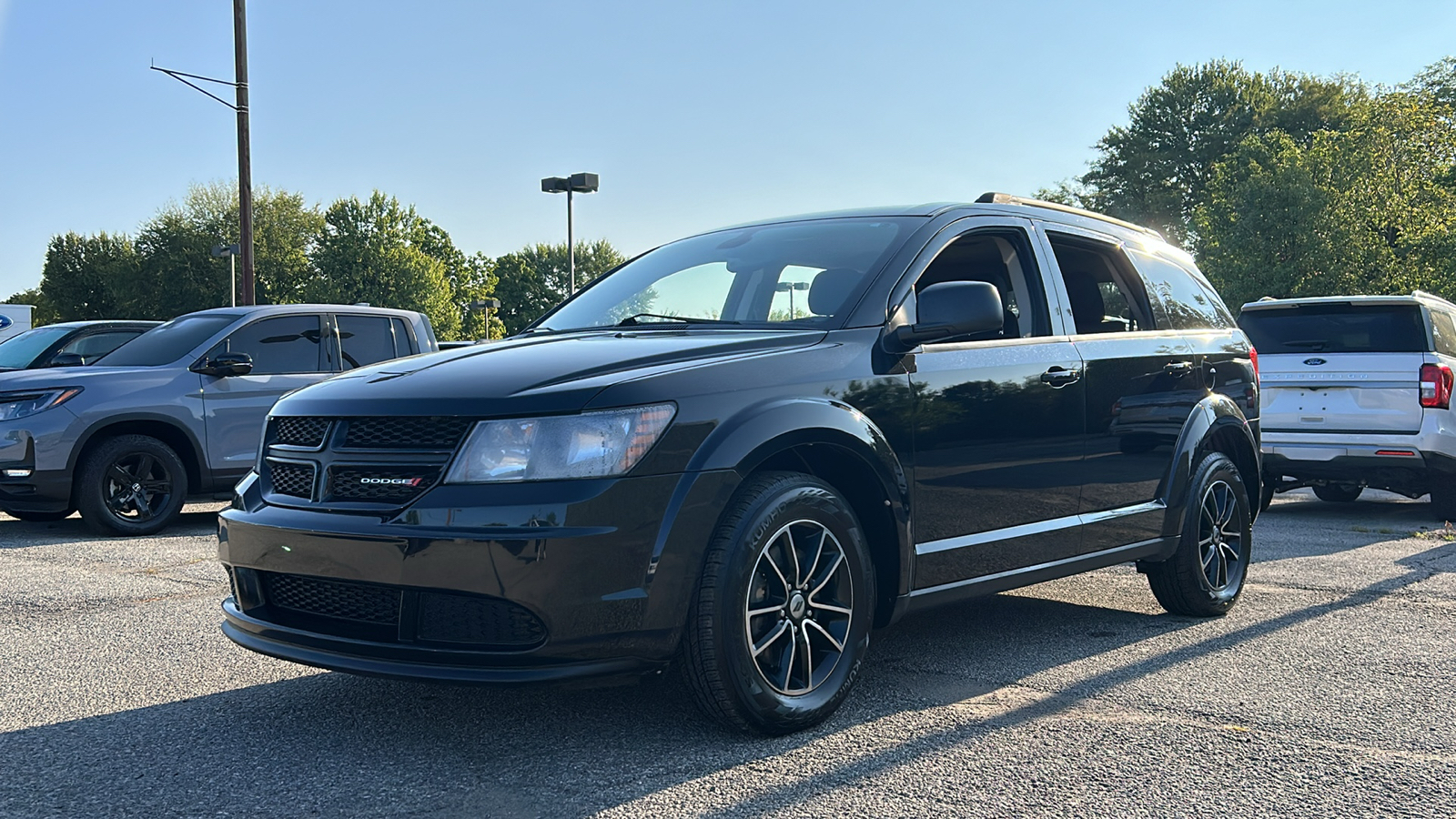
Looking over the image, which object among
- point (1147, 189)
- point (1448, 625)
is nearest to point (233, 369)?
point (1448, 625)

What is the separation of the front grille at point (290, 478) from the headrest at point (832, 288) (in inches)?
70.4

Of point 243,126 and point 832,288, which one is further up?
point 243,126

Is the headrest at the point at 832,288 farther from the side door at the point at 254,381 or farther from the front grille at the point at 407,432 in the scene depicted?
the side door at the point at 254,381

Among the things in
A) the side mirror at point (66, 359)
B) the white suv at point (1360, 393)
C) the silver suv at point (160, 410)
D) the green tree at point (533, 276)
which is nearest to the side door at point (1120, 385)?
the white suv at point (1360, 393)

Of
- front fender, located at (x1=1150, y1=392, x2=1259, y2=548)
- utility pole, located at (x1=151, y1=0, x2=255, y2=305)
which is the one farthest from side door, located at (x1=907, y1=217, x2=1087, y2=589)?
utility pole, located at (x1=151, y1=0, x2=255, y2=305)

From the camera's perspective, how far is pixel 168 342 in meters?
10.1

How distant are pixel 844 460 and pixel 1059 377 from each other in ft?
4.12

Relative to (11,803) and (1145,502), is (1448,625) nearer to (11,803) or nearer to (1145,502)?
(1145,502)

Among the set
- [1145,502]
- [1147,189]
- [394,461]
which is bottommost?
[1145,502]

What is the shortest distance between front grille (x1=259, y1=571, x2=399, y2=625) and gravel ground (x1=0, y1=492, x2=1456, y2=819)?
1.36ft

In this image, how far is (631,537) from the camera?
3.50 metres

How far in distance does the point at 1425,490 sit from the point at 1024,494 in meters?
7.40

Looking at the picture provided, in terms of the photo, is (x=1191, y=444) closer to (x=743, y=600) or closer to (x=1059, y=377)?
(x=1059, y=377)

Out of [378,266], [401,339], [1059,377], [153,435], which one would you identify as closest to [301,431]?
[1059,377]
